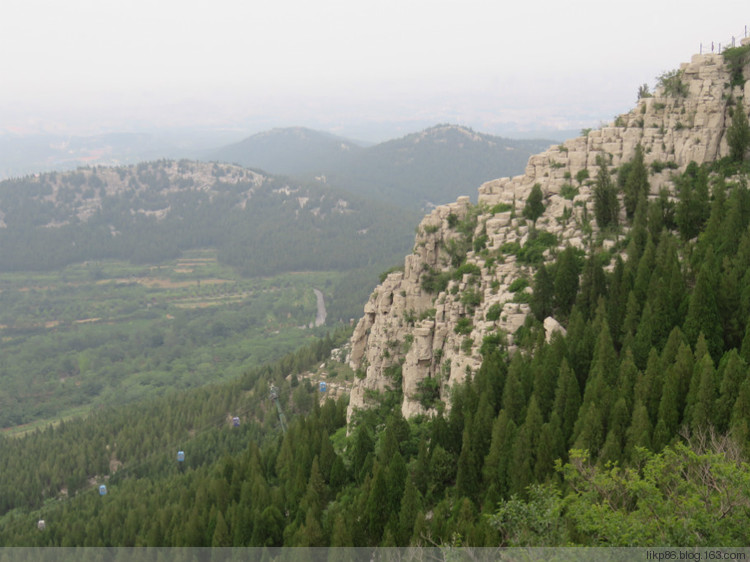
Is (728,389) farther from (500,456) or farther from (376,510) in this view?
(376,510)

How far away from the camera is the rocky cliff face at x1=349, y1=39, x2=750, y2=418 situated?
2157 inches

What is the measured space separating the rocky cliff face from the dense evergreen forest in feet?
6.11

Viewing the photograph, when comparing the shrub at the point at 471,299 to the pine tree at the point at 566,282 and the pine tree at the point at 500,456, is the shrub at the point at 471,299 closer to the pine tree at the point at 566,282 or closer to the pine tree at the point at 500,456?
the pine tree at the point at 566,282

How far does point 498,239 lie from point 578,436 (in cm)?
2128

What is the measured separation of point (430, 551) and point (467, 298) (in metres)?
21.2

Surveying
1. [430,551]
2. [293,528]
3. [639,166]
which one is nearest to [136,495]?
[293,528]

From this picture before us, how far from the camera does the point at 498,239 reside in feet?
193

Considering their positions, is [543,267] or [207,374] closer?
[543,267]

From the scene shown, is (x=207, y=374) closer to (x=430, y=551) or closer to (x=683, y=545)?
(x=430, y=551)

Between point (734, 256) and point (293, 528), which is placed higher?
point (734, 256)

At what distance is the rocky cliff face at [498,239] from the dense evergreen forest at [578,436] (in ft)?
6.11

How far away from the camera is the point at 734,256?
48.6 m

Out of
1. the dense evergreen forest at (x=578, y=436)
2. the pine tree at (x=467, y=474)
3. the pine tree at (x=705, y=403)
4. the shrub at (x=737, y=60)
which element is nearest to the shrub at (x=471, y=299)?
the dense evergreen forest at (x=578, y=436)

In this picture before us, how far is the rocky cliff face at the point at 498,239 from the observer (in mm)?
54781
